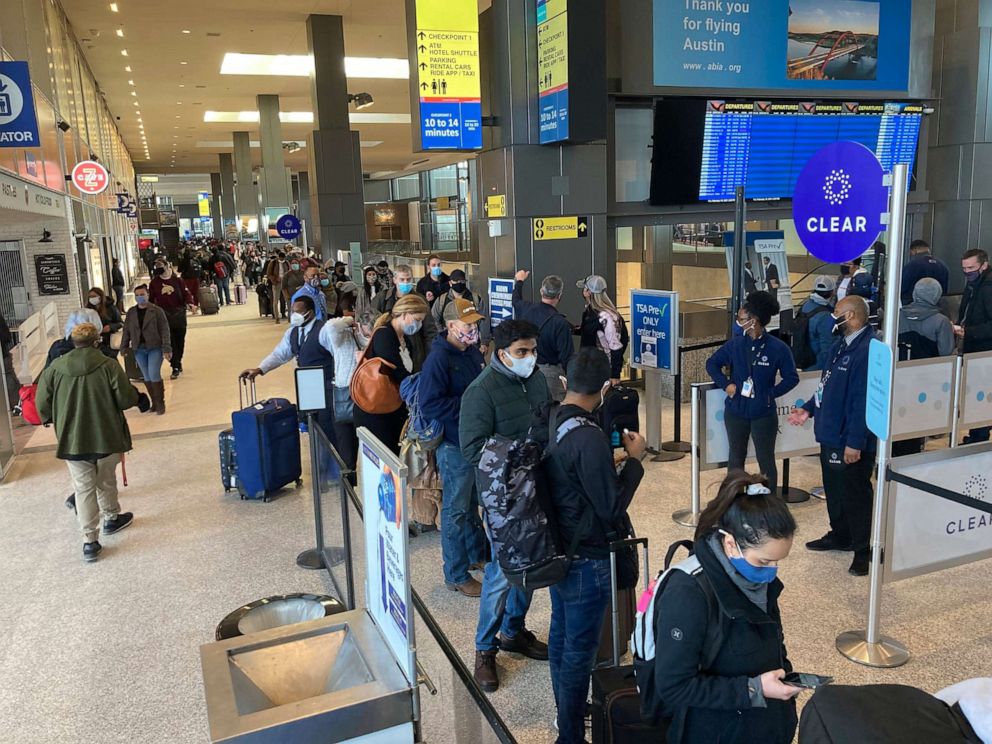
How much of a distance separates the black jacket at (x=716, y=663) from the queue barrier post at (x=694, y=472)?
3606mm

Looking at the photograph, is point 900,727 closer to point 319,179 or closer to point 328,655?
point 328,655

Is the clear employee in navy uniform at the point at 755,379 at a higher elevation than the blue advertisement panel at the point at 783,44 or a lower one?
lower

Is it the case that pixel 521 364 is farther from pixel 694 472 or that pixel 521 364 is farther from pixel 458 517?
pixel 694 472

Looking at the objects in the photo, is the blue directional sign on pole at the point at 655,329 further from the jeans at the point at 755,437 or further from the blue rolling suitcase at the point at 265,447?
the blue rolling suitcase at the point at 265,447

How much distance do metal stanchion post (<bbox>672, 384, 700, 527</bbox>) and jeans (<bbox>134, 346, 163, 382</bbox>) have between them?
7.05 metres

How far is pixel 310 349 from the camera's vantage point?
22.3ft

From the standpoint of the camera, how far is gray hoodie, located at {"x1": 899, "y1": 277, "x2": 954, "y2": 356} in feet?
23.0

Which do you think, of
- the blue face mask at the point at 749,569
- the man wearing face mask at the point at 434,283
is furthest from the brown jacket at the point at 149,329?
the blue face mask at the point at 749,569

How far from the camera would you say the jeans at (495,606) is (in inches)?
148

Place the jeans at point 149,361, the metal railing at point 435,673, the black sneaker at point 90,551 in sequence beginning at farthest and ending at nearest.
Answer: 1. the jeans at point 149,361
2. the black sneaker at point 90,551
3. the metal railing at point 435,673

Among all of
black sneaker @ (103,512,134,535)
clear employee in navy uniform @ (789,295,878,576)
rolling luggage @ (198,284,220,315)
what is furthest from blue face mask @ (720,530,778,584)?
rolling luggage @ (198,284,220,315)

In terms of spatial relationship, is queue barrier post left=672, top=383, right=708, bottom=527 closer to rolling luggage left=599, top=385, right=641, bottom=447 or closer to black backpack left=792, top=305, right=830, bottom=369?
rolling luggage left=599, top=385, right=641, bottom=447

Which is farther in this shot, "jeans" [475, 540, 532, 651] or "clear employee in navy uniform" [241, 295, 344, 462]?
"clear employee in navy uniform" [241, 295, 344, 462]

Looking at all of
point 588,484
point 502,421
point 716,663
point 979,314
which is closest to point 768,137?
point 979,314
